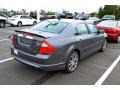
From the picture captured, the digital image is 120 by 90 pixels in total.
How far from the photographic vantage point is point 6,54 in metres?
7.07

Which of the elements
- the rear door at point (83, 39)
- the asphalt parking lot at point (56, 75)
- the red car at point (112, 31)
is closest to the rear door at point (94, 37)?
the rear door at point (83, 39)

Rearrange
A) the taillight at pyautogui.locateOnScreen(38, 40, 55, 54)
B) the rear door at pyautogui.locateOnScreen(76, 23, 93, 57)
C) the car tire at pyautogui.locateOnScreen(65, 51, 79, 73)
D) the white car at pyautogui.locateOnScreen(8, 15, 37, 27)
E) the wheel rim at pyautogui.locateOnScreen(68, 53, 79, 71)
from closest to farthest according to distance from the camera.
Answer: the taillight at pyautogui.locateOnScreen(38, 40, 55, 54) → the car tire at pyautogui.locateOnScreen(65, 51, 79, 73) → the wheel rim at pyautogui.locateOnScreen(68, 53, 79, 71) → the rear door at pyautogui.locateOnScreen(76, 23, 93, 57) → the white car at pyautogui.locateOnScreen(8, 15, 37, 27)

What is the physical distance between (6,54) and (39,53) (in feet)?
9.45

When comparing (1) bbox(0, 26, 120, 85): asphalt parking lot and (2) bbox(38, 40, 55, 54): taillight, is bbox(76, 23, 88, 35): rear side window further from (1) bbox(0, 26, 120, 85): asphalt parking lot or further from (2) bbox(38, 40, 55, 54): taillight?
(2) bbox(38, 40, 55, 54): taillight

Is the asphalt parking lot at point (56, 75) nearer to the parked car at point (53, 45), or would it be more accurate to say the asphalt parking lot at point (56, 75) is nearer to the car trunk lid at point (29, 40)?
the parked car at point (53, 45)

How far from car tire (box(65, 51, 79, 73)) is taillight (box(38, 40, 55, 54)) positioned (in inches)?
31.0

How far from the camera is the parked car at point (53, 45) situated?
15.1 ft

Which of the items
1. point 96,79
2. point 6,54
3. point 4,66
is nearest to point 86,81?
point 96,79

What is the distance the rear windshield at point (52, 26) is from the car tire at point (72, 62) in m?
0.79

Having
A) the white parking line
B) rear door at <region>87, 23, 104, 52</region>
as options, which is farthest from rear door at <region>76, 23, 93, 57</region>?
the white parking line

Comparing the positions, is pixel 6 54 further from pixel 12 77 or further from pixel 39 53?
pixel 39 53

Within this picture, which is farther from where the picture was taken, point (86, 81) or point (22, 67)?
point (22, 67)

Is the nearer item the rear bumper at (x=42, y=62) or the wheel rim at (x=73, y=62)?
the rear bumper at (x=42, y=62)

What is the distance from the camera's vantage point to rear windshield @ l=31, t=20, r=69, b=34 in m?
5.34
